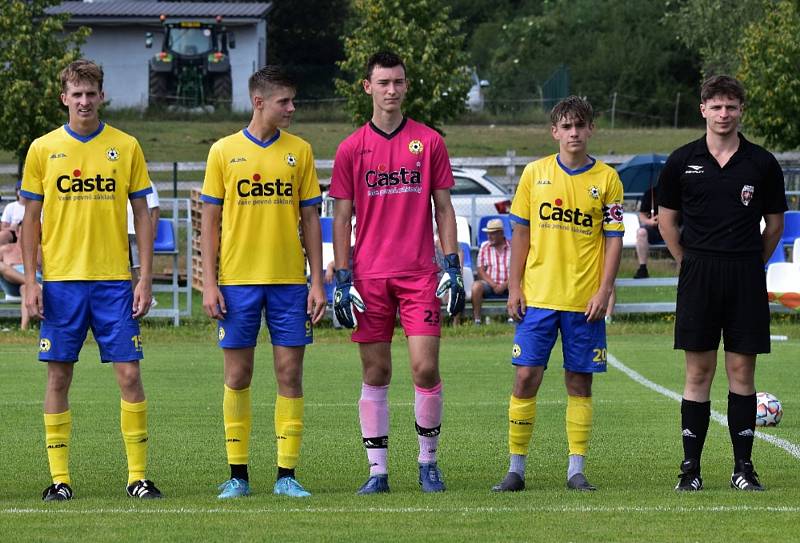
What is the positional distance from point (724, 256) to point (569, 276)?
77cm

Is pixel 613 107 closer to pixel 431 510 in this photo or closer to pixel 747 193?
pixel 747 193

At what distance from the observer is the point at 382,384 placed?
24.3ft

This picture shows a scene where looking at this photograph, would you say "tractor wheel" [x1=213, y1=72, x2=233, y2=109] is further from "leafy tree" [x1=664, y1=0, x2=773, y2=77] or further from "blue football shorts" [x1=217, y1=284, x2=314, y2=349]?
"blue football shorts" [x1=217, y1=284, x2=314, y2=349]

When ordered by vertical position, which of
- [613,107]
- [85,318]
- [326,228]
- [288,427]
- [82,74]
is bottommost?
[288,427]

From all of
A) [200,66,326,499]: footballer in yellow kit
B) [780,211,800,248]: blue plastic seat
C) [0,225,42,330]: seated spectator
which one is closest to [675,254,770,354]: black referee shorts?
[200,66,326,499]: footballer in yellow kit

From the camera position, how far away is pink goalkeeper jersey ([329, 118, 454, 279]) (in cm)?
727

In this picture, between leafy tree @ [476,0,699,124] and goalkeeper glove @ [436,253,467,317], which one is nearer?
goalkeeper glove @ [436,253,467,317]

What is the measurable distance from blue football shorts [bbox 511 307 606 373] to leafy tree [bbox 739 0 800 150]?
23.1m

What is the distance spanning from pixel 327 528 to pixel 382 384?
1323 mm

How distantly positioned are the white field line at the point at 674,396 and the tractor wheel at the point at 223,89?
1429 inches

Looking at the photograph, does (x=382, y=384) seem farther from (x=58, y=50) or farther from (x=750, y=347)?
(x=58, y=50)

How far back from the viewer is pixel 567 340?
7.44 meters

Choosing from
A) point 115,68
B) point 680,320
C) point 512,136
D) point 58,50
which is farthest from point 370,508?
point 115,68

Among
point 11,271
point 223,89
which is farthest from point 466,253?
point 223,89
